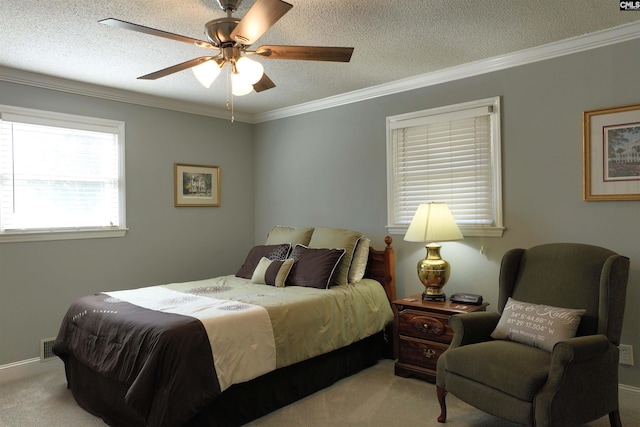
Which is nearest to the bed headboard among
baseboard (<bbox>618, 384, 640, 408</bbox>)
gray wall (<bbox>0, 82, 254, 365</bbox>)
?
baseboard (<bbox>618, 384, 640, 408</bbox>)

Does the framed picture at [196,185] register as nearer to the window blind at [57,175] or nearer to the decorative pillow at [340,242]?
the window blind at [57,175]

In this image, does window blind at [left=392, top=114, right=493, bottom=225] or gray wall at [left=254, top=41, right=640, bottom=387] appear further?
window blind at [left=392, top=114, right=493, bottom=225]

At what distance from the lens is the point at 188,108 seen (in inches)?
188

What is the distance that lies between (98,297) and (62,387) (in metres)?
0.77

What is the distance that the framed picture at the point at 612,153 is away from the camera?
2932 millimetres

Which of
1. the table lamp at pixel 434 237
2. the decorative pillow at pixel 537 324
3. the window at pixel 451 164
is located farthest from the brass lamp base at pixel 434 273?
the decorative pillow at pixel 537 324

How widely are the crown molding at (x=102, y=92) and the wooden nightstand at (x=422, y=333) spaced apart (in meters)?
2.92

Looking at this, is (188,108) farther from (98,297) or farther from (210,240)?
(98,297)

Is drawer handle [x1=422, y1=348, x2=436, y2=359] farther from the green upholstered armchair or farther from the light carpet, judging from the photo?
the green upholstered armchair

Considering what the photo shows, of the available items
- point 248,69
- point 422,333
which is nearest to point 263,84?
point 248,69

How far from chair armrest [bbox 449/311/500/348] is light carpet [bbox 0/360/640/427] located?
0.48m

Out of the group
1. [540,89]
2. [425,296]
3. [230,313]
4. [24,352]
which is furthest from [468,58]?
[24,352]

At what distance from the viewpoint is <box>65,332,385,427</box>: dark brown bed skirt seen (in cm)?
265

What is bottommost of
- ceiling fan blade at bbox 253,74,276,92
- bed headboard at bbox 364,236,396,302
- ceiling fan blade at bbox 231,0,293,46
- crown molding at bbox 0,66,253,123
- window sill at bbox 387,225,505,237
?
bed headboard at bbox 364,236,396,302
